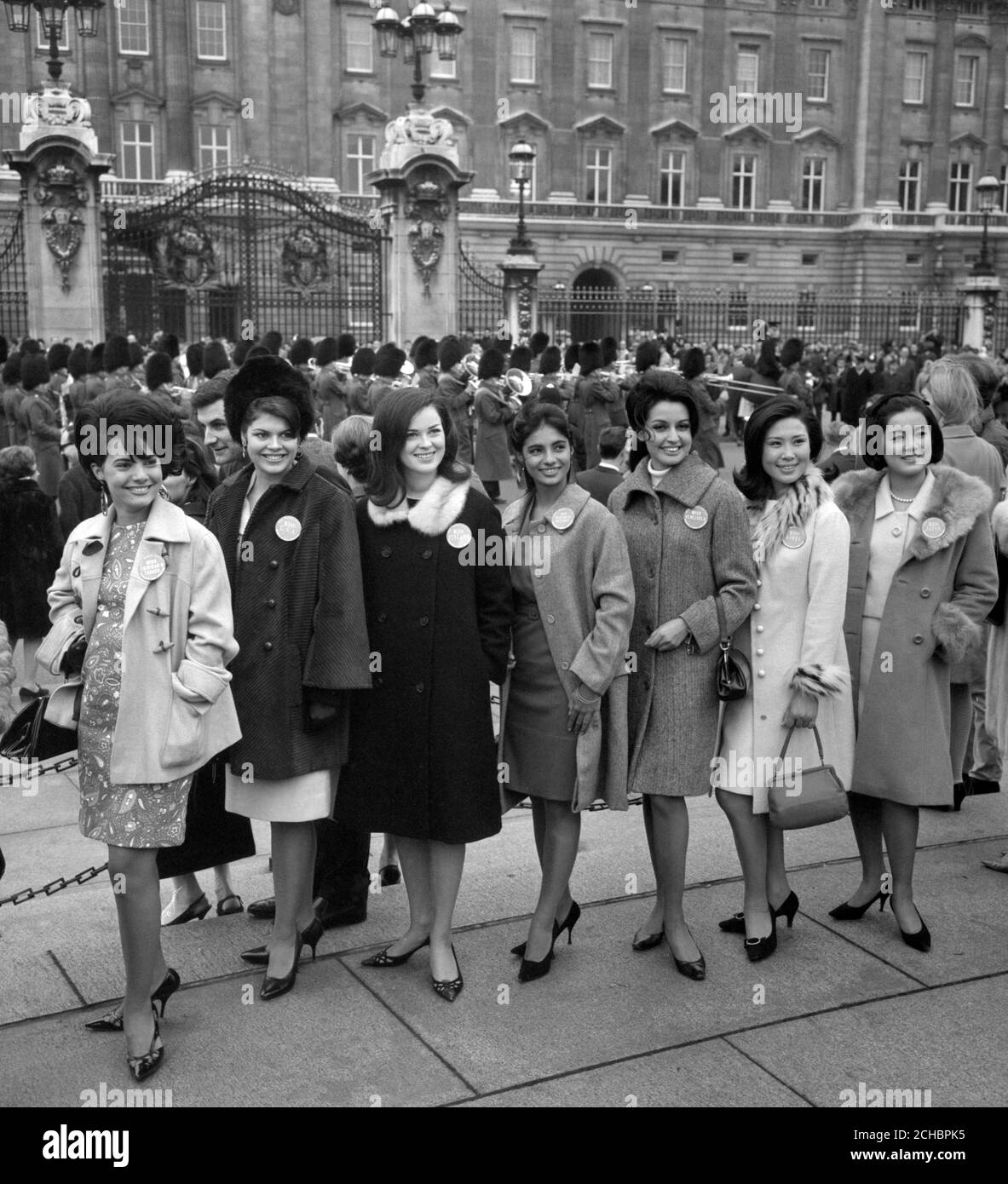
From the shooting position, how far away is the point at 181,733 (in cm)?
386

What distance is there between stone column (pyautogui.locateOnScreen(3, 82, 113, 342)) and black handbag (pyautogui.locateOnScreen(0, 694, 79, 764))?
17529 millimetres

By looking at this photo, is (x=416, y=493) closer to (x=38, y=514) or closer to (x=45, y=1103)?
(x=45, y=1103)

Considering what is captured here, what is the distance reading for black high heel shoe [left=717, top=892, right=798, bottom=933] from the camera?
479 cm

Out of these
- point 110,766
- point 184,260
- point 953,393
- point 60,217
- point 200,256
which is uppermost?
point 60,217

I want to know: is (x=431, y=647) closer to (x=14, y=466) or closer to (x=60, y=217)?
(x=14, y=466)

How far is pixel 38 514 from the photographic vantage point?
8172 mm

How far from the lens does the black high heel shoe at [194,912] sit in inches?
195

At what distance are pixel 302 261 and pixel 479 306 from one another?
11.8 ft

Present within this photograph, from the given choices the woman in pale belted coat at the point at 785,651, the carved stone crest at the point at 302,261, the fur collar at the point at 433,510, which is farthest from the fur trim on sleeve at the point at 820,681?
the carved stone crest at the point at 302,261

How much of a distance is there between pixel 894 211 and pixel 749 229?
19.7 feet

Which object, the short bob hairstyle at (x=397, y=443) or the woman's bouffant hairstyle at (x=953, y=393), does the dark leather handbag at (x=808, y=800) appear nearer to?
the short bob hairstyle at (x=397, y=443)

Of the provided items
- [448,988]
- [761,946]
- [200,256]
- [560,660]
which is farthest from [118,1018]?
[200,256]

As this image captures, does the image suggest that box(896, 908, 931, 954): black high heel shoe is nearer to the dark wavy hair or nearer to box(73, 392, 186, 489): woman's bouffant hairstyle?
the dark wavy hair
